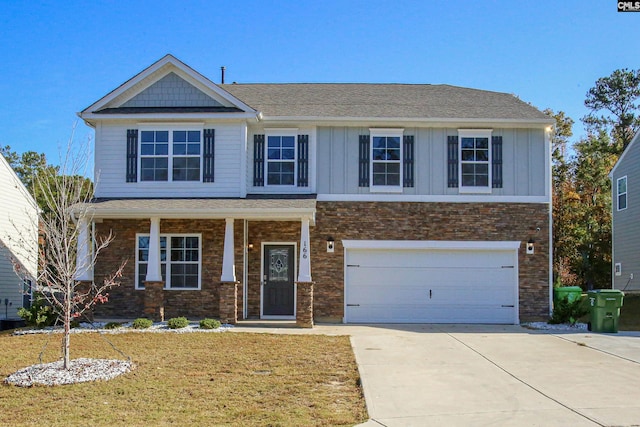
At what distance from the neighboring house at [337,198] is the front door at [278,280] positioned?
31mm

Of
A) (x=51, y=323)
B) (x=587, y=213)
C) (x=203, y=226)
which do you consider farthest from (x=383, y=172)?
(x=587, y=213)

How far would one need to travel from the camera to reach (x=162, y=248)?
59.1ft

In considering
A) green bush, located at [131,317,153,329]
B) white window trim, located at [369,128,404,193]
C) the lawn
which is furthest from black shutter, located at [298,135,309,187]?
the lawn

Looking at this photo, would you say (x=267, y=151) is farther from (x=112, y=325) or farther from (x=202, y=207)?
(x=112, y=325)

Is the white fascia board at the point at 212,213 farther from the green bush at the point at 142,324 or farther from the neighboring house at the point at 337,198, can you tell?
the green bush at the point at 142,324

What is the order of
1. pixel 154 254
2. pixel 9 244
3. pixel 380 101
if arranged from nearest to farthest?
pixel 154 254 < pixel 380 101 < pixel 9 244

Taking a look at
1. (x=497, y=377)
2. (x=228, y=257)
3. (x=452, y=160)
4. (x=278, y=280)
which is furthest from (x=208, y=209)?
(x=497, y=377)

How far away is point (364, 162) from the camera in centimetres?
1817

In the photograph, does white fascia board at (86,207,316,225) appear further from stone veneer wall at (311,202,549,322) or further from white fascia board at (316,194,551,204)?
white fascia board at (316,194,551,204)

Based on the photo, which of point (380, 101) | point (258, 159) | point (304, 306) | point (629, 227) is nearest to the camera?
point (304, 306)

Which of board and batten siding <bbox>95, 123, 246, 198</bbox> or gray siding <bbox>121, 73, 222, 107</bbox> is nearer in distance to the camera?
board and batten siding <bbox>95, 123, 246, 198</bbox>

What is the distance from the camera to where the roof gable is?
17.8m

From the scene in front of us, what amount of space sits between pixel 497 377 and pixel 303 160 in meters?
9.44

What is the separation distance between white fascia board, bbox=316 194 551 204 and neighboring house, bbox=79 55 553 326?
1.6 inches
